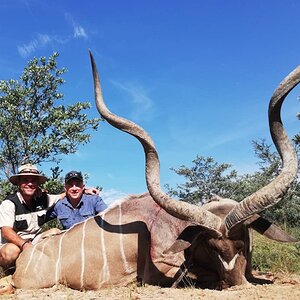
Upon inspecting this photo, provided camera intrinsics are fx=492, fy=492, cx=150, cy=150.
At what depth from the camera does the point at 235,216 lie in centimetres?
346

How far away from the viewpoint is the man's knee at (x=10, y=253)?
437cm

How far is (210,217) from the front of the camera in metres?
3.60

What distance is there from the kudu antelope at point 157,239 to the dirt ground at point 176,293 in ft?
0.52

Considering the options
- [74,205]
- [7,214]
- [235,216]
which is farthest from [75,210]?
[235,216]

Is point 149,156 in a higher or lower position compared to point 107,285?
higher

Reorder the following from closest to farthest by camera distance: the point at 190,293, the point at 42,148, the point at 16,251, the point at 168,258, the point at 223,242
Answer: the point at 190,293 < the point at 223,242 < the point at 168,258 < the point at 16,251 < the point at 42,148

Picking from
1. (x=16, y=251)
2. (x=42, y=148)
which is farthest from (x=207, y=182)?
(x=16, y=251)

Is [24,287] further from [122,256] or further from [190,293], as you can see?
[190,293]

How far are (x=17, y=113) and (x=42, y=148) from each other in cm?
70

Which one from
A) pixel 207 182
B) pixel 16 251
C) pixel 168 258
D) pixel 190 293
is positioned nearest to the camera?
pixel 190 293

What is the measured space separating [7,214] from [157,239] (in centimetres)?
160

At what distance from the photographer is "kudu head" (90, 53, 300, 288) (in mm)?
3467

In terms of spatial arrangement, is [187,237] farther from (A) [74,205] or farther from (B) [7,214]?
(B) [7,214]

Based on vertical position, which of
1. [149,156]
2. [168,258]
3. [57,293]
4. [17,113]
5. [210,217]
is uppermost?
[17,113]
